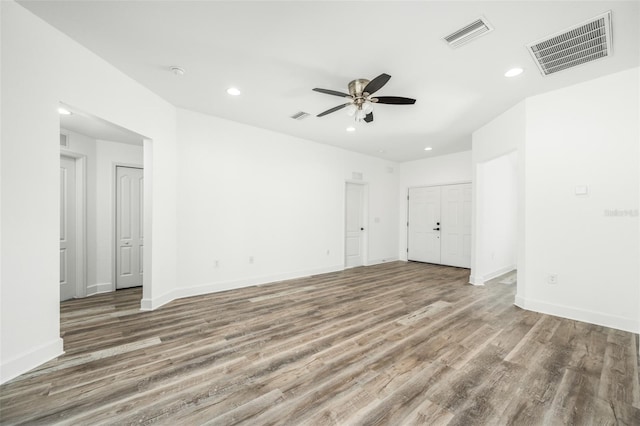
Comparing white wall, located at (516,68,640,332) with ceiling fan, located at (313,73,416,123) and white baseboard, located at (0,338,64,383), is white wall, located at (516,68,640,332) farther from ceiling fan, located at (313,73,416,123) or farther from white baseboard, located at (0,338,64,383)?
white baseboard, located at (0,338,64,383)

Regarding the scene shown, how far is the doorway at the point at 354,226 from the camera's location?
6.50 m

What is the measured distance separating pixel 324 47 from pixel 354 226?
4739 mm

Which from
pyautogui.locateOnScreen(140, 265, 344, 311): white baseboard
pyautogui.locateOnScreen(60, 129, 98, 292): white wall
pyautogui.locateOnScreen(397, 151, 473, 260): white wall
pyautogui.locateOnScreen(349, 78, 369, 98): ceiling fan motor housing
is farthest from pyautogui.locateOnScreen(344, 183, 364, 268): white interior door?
pyautogui.locateOnScreen(60, 129, 98, 292): white wall

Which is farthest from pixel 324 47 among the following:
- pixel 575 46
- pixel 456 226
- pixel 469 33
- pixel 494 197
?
pixel 456 226

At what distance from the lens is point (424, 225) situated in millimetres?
7242

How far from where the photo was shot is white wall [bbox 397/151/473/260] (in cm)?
642

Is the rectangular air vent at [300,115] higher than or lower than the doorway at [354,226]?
higher

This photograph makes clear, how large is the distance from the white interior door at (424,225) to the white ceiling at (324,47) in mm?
3448

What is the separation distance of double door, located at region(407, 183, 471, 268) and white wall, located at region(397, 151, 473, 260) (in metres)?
0.15

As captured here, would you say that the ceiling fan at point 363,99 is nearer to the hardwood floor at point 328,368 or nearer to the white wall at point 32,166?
the white wall at point 32,166

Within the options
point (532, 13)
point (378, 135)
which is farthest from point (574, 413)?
point (378, 135)

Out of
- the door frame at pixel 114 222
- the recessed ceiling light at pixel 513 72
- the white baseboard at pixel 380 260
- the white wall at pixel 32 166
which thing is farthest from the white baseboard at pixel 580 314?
the door frame at pixel 114 222

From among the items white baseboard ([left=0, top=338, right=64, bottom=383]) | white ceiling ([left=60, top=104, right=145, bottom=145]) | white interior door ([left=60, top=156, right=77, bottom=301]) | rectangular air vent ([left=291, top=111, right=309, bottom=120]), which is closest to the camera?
white baseboard ([left=0, top=338, right=64, bottom=383])

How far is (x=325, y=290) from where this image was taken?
4434 millimetres
